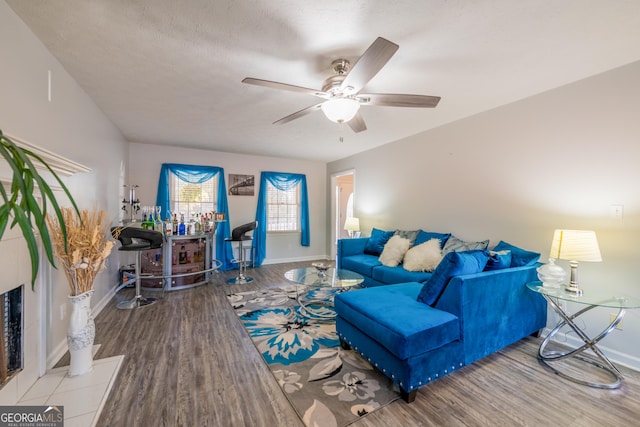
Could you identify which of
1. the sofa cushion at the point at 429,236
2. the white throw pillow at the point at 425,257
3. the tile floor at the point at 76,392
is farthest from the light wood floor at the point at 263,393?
the sofa cushion at the point at 429,236

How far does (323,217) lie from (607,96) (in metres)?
5.02

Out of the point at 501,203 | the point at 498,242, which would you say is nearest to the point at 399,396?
the point at 498,242

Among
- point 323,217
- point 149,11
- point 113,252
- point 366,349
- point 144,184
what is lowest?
point 366,349

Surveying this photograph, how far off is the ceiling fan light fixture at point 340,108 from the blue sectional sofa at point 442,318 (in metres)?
1.39

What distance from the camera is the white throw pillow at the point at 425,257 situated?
3.20m

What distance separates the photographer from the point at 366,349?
1.99m

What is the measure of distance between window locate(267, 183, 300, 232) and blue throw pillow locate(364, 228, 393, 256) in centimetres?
221

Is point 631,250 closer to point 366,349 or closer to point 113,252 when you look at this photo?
point 366,349

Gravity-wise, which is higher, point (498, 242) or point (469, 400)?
point (498, 242)

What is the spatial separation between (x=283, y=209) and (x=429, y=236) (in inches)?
135

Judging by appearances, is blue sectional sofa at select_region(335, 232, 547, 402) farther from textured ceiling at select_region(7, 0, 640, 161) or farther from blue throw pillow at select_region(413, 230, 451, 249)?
textured ceiling at select_region(7, 0, 640, 161)

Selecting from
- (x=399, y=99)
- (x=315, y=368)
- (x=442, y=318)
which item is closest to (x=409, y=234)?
(x=442, y=318)

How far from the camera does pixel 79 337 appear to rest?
76.6 inches

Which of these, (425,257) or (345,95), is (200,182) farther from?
(425,257)
